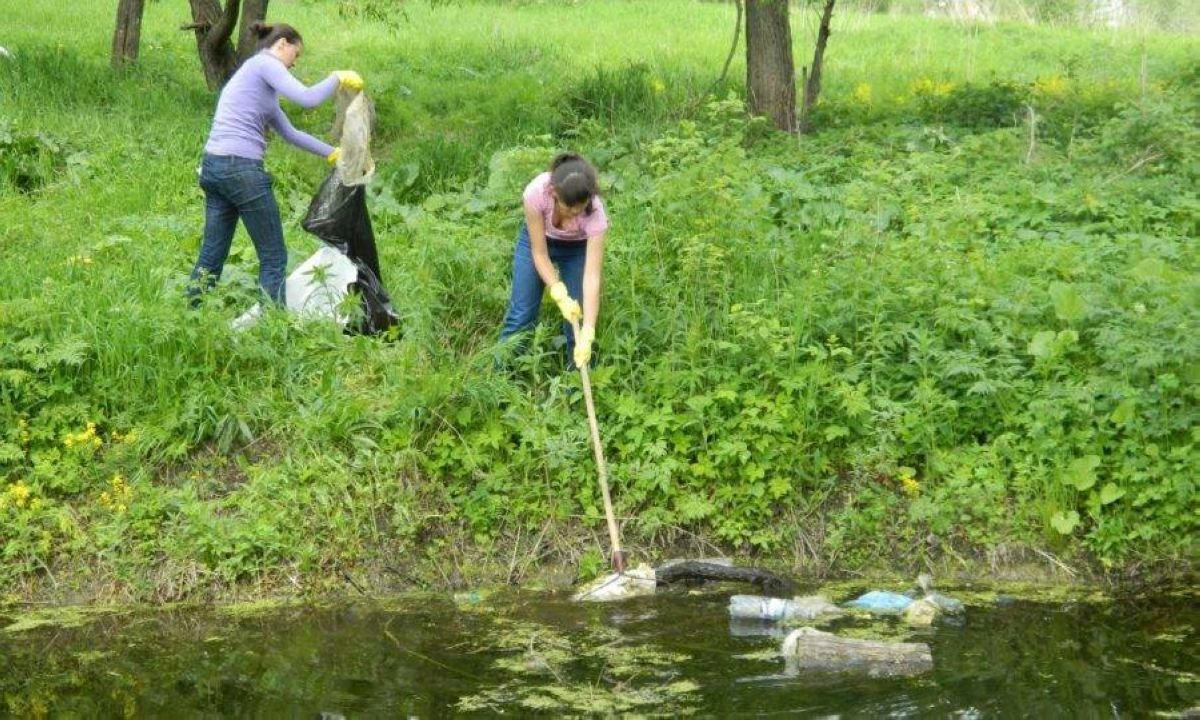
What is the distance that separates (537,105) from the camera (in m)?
11.1

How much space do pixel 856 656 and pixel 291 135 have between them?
154 inches

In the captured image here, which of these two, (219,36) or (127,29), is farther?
(127,29)

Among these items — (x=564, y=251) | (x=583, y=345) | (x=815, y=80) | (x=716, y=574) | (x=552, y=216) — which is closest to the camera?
(x=716, y=574)

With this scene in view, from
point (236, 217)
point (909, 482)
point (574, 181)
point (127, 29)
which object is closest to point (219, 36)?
Result: point (127, 29)

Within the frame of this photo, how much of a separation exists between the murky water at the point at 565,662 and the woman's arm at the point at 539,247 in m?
1.44

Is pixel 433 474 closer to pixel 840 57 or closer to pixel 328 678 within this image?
pixel 328 678

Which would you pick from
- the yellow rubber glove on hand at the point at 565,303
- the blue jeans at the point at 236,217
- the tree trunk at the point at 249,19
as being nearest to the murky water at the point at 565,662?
the yellow rubber glove on hand at the point at 565,303

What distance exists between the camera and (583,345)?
608 cm

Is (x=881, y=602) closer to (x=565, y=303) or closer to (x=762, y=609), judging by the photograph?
(x=762, y=609)

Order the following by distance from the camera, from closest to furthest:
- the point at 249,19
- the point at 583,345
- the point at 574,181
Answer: the point at 574,181
the point at 583,345
the point at 249,19

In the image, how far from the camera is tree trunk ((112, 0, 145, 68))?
12.5m

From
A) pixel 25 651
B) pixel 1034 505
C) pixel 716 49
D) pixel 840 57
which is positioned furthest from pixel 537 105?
pixel 25 651

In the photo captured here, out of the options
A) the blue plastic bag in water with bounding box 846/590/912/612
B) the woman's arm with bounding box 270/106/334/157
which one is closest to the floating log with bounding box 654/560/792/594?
the blue plastic bag in water with bounding box 846/590/912/612

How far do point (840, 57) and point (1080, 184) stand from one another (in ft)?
20.9
